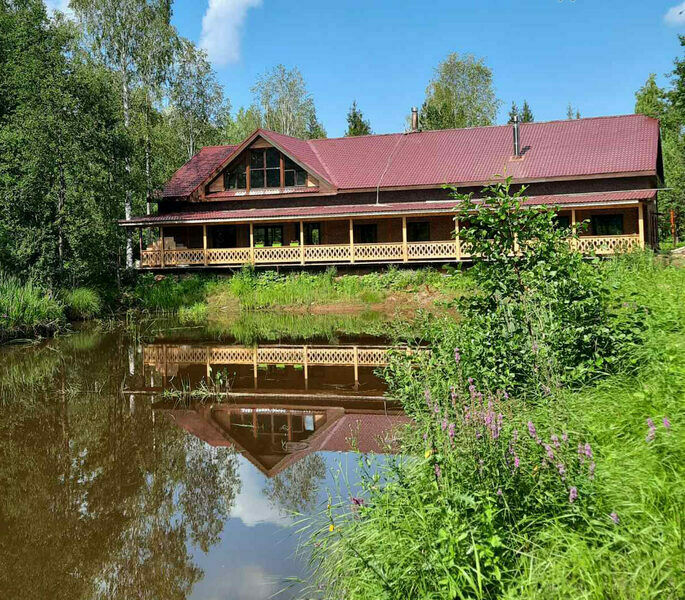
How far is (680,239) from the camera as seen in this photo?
4897 cm

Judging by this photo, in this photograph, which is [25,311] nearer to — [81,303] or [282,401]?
[81,303]

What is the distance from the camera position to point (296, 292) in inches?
986

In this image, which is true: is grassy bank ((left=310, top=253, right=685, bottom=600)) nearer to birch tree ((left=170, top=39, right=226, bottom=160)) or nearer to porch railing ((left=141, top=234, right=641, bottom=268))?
porch railing ((left=141, top=234, right=641, bottom=268))

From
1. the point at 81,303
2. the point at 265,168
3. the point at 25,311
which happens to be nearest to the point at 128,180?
the point at 81,303

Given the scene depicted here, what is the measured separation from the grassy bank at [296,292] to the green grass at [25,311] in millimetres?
4406

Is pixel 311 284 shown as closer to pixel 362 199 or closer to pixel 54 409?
pixel 362 199

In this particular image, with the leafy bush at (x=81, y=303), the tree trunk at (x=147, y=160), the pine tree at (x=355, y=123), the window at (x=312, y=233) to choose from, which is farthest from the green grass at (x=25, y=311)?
the pine tree at (x=355, y=123)

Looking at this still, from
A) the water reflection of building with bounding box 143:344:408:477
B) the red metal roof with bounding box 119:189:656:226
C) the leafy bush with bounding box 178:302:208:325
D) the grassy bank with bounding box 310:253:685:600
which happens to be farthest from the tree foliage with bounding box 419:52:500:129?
the grassy bank with bounding box 310:253:685:600

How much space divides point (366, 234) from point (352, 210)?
2.81m

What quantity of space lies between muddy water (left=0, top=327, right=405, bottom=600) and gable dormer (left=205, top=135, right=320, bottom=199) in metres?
18.0

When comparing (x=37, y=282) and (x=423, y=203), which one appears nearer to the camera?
(x=37, y=282)

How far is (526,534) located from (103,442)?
576 cm

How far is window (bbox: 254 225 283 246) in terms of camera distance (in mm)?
31188

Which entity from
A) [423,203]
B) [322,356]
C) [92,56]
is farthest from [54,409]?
[92,56]
